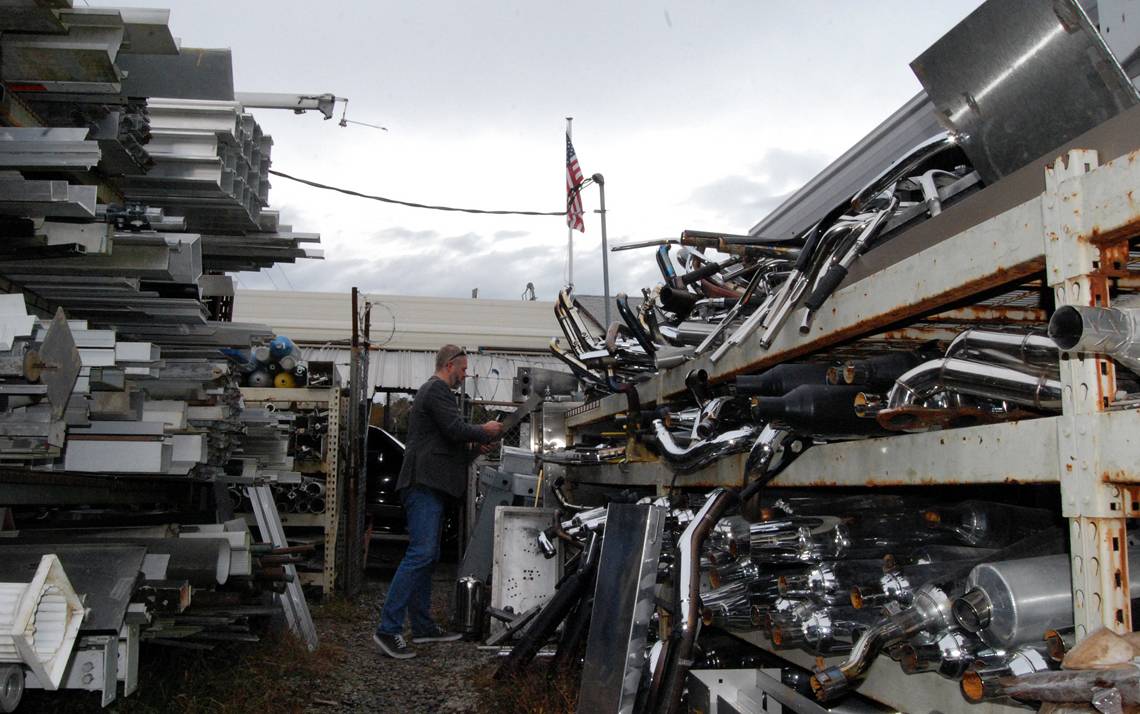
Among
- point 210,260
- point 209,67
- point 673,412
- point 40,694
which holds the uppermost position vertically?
point 209,67

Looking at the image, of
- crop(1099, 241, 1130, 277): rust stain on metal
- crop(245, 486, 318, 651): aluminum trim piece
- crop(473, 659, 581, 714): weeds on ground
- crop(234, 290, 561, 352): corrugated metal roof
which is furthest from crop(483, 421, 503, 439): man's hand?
crop(234, 290, 561, 352): corrugated metal roof

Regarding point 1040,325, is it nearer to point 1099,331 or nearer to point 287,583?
point 1099,331

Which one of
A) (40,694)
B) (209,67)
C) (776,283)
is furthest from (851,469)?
(40,694)

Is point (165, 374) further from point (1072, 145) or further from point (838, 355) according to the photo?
point (1072, 145)

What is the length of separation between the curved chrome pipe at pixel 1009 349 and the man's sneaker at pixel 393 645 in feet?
15.6

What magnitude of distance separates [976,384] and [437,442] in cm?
481

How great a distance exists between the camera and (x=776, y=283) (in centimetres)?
349

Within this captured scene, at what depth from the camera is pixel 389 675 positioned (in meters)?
5.65

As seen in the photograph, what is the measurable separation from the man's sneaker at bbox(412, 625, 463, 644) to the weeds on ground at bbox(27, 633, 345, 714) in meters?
0.56

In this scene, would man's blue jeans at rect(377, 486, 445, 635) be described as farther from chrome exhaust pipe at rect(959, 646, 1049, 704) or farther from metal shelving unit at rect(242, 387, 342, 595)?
chrome exhaust pipe at rect(959, 646, 1049, 704)

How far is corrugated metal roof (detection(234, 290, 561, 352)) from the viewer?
14.4 m

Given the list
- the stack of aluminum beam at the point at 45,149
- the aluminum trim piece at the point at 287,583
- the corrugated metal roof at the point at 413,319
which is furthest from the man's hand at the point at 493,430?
the corrugated metal roof at the point at 413,319

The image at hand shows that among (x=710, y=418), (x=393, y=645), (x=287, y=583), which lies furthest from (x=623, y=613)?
(x=287, y=583)

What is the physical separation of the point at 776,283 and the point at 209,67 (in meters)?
3.18
